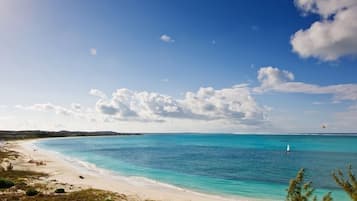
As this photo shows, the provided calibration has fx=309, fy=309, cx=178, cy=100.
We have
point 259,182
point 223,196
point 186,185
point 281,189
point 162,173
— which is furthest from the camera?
point 162,173

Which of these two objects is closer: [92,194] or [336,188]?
[92,194]

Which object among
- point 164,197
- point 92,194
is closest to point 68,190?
point 92,194

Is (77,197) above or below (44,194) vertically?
below

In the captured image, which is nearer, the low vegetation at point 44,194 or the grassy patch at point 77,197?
the grassy patch at point 77,197

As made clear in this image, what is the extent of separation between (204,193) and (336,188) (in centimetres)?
1705

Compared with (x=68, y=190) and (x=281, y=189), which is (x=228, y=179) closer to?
(x=281, y=189)

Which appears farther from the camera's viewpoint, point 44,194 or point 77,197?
point 44,194

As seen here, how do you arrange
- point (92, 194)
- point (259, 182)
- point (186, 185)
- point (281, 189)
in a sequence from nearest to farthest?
point (92, 194) < point (281, 189) < point (186, 185) < point (259, 182)

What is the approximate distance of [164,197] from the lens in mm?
30531

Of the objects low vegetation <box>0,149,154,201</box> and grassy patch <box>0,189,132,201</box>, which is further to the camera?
low vegetation <box>0,149,154,201</box>

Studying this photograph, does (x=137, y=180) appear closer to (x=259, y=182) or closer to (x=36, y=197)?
(x=259, y=182)

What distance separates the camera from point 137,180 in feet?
143

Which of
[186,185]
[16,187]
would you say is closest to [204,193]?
[186,185]

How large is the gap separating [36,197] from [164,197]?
38.2ft
